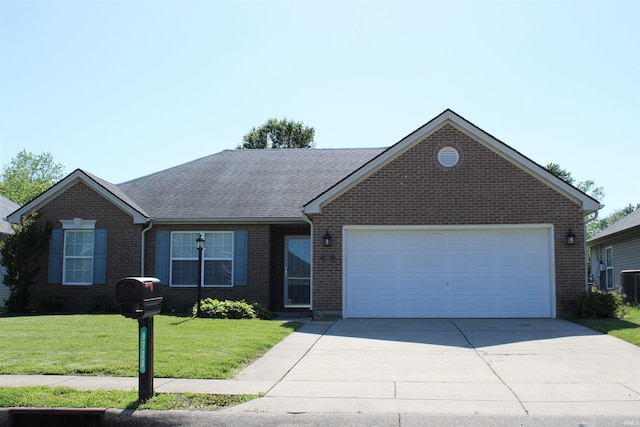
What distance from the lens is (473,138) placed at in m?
15.5

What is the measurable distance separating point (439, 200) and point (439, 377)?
770cm

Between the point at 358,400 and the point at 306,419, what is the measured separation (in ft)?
3.07

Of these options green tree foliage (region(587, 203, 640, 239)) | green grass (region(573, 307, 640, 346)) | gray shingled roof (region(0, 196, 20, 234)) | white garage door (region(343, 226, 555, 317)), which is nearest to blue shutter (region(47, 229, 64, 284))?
gray shingled roof (region(0, 196, 20, 234))

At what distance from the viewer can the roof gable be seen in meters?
15.1

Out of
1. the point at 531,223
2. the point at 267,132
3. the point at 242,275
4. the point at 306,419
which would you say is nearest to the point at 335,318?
the point at 242,275

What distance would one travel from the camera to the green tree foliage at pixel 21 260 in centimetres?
1775

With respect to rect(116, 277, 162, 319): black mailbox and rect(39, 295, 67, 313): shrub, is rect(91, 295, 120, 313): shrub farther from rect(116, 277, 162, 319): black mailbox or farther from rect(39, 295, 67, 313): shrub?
rect(116, 277, 162, 319): black mailbox

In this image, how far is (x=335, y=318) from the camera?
1542 centimetres

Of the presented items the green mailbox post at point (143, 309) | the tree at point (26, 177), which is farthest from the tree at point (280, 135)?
the green mailbox post at point (143, 309)

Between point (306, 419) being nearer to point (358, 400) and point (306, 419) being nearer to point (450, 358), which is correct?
point (358, 400)

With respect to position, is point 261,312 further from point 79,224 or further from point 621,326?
point 621,326

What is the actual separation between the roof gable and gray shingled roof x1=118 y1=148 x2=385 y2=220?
2.22 metres

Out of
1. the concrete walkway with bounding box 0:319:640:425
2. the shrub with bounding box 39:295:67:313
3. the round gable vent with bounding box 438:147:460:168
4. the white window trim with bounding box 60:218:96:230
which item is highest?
the round gable vent with bounding box 438:147:460:168

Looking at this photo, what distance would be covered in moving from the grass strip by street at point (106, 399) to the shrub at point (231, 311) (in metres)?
8.47
